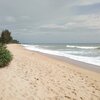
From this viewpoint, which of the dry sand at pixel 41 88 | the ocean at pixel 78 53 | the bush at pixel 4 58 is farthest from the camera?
the ocean at pixel 78 53

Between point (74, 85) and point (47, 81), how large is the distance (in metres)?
1.02

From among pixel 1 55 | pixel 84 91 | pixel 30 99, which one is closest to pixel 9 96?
pixel 30 99

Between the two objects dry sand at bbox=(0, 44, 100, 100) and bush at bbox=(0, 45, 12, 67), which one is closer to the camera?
dry sand at bbox=(0, 44, 100, 100)

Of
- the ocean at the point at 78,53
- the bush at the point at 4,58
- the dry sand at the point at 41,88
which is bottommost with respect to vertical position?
the ocean at the point at 78,53

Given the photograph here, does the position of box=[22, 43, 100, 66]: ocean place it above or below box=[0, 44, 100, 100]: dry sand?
below

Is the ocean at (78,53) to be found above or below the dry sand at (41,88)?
below

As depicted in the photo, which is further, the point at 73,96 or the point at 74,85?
the point at 74,85

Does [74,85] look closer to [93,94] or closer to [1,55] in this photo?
[93,94]

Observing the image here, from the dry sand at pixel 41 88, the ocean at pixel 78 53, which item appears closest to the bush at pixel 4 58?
the dry sand at pixel 41 88

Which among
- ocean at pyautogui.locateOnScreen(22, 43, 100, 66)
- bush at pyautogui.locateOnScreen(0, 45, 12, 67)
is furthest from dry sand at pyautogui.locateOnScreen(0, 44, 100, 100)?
ocean at pyautogui.locateOnScreen(22, 43, 100, 66)

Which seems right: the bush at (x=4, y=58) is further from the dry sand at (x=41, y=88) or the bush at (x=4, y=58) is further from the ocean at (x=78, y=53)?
the ocean at (x=78, y=53)

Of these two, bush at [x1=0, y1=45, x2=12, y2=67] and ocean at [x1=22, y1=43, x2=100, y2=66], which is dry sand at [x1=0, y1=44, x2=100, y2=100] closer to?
bush at [x1=0, y1=45, x2=12, y2=67]

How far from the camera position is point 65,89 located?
756 cm

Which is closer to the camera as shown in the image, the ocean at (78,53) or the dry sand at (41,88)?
the dry sand at (41,88)
